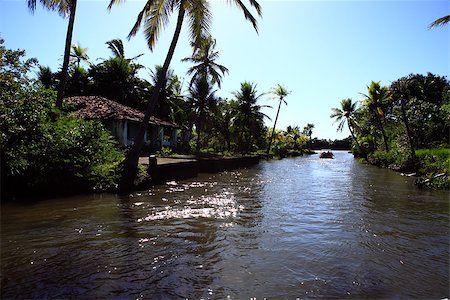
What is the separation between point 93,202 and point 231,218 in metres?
4.03

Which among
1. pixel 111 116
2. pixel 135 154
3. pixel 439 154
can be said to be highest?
pixel 111 116

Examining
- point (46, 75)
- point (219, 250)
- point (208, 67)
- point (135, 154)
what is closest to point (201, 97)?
point (208, 67)

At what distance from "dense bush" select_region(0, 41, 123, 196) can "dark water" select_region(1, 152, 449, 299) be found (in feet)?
3.33

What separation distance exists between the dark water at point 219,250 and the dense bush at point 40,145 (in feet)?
3.33

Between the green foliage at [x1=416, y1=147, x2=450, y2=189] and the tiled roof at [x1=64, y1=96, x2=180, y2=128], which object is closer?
the green foliage at [x1=416, y1=147, x2=450, y2=189]

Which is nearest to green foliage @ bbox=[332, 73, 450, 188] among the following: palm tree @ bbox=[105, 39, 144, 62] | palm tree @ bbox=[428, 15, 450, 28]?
palm tree @ bbox=[428, 15, 450, 28]

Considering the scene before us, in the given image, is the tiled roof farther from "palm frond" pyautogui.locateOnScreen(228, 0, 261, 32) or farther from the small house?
"palm frond" pyautogui.locateOnScreen(228, 0, 261, 32)

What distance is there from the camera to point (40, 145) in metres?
8.62

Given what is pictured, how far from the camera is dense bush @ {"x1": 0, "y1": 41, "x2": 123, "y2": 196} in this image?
763 centimetres

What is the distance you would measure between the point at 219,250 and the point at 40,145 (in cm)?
678

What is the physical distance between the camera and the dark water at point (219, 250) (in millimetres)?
3535

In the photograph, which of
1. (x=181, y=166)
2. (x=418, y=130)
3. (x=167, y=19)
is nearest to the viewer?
(x=167, y=19)

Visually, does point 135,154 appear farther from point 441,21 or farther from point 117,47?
point 117,47

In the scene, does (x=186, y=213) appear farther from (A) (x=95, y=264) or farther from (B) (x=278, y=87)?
(B) (x=278, y=87)
